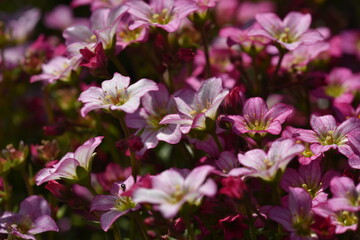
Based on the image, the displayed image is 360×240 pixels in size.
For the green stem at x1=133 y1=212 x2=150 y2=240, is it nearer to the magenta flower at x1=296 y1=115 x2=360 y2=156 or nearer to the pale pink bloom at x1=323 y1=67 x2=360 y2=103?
the magenta flower at x1=296 y1=115 x2=360 y2=156

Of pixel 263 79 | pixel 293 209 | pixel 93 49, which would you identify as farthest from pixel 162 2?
pixel 293 209

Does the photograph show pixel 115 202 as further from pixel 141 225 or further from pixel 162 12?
pixel 162 12

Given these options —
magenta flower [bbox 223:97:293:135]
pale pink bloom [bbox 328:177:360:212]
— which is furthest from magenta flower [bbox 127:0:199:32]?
pale pink bloom [bbox 328:177:360:212]

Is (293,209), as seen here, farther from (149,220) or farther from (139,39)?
(139,39)

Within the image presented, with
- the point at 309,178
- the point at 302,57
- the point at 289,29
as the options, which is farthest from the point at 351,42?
the point at 309,178

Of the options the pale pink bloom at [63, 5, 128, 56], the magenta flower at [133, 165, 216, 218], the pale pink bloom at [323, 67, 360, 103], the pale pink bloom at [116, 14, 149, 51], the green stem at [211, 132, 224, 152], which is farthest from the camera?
the pale pink bloom at [323, 67, 360, 103]

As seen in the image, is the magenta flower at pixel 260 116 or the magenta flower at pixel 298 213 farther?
the magenta flower at pixel 260 116

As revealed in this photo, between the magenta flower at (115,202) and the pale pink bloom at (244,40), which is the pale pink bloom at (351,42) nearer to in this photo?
the pale pink bloom at (244,40)

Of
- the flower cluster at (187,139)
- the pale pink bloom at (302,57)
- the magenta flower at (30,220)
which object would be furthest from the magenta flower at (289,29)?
the magenta flower at (30,220)
